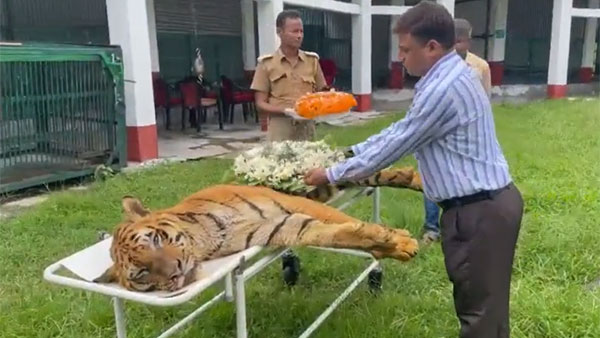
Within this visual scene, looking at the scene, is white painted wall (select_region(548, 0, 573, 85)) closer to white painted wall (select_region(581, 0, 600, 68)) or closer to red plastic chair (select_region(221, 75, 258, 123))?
white painted wall (select_region(581, 0, 600, 68))

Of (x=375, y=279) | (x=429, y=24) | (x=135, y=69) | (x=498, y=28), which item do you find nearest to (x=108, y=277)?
(x=429, y=24)

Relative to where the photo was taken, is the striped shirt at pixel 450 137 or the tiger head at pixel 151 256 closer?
the tiger head at pixel 151 256

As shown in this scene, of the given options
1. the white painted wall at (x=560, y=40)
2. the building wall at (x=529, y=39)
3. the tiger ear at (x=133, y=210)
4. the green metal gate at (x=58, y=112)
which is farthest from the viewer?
the building wall at (x=529, y=39)

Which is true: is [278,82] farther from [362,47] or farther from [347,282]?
[362,47]

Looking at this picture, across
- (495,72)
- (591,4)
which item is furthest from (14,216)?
(591,4)

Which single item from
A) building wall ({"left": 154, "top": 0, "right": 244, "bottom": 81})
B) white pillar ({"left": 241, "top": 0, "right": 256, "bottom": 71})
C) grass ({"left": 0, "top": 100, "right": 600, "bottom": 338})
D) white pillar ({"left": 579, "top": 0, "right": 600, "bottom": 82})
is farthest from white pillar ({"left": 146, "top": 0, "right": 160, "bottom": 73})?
white pillar ({"left": 579, "top": 0, "right": 600, "bottom": 82})

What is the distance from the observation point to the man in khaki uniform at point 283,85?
3.63 metres

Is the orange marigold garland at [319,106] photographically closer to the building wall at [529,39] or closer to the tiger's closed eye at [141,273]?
the tiger's closed eye at [141,273]

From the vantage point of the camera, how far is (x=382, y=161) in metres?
2.13

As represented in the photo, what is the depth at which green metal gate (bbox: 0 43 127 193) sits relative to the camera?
530 cm

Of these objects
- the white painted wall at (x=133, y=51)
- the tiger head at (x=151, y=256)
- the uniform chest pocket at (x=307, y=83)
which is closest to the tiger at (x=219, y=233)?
the tiger head at (x=151, y=256)

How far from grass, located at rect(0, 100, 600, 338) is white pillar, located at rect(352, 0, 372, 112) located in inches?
263

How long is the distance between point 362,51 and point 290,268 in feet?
29.1

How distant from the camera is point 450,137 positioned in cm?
203
